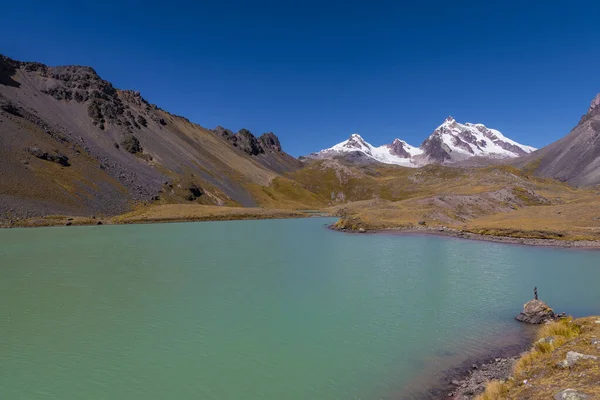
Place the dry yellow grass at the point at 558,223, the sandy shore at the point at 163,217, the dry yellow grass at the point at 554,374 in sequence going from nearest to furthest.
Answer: the dry yellow grass at the point at 554,374
the dry yellow grass at the point at 558,223
the sandy shore at the point at 163,217

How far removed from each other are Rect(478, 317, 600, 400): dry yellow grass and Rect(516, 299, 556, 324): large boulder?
368 inches

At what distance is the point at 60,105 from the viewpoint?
7520 inches

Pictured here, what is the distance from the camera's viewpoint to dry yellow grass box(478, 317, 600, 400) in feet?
38.4

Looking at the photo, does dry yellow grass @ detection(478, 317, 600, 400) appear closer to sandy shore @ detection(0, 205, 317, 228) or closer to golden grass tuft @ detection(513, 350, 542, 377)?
golden grass tuft @ detection(513, 350, 542, 377)

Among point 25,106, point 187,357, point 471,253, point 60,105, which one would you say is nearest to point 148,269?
point 187,357

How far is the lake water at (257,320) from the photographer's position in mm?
18484

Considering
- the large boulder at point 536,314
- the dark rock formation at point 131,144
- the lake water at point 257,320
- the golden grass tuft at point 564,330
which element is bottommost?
the lake water at point 257,320

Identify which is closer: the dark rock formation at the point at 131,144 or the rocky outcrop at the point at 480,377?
the rocky outcrop at the point at 480,377

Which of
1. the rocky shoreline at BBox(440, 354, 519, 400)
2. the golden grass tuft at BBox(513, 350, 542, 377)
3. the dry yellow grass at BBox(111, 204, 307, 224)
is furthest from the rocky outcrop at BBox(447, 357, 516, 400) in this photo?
the dry yellow grass at BBox(111, 204, 307, 224)

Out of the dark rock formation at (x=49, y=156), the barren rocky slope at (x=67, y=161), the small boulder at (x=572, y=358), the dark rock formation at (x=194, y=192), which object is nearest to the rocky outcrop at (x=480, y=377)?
the small boulder at (x=572, y=358)

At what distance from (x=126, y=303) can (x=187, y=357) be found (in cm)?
1368

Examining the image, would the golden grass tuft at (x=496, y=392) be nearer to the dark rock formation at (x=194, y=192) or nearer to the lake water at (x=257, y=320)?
the lake water at (x=257, y=320)

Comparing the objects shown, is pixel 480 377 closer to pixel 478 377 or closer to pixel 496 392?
pixel 478 377

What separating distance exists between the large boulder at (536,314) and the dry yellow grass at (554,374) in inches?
368
